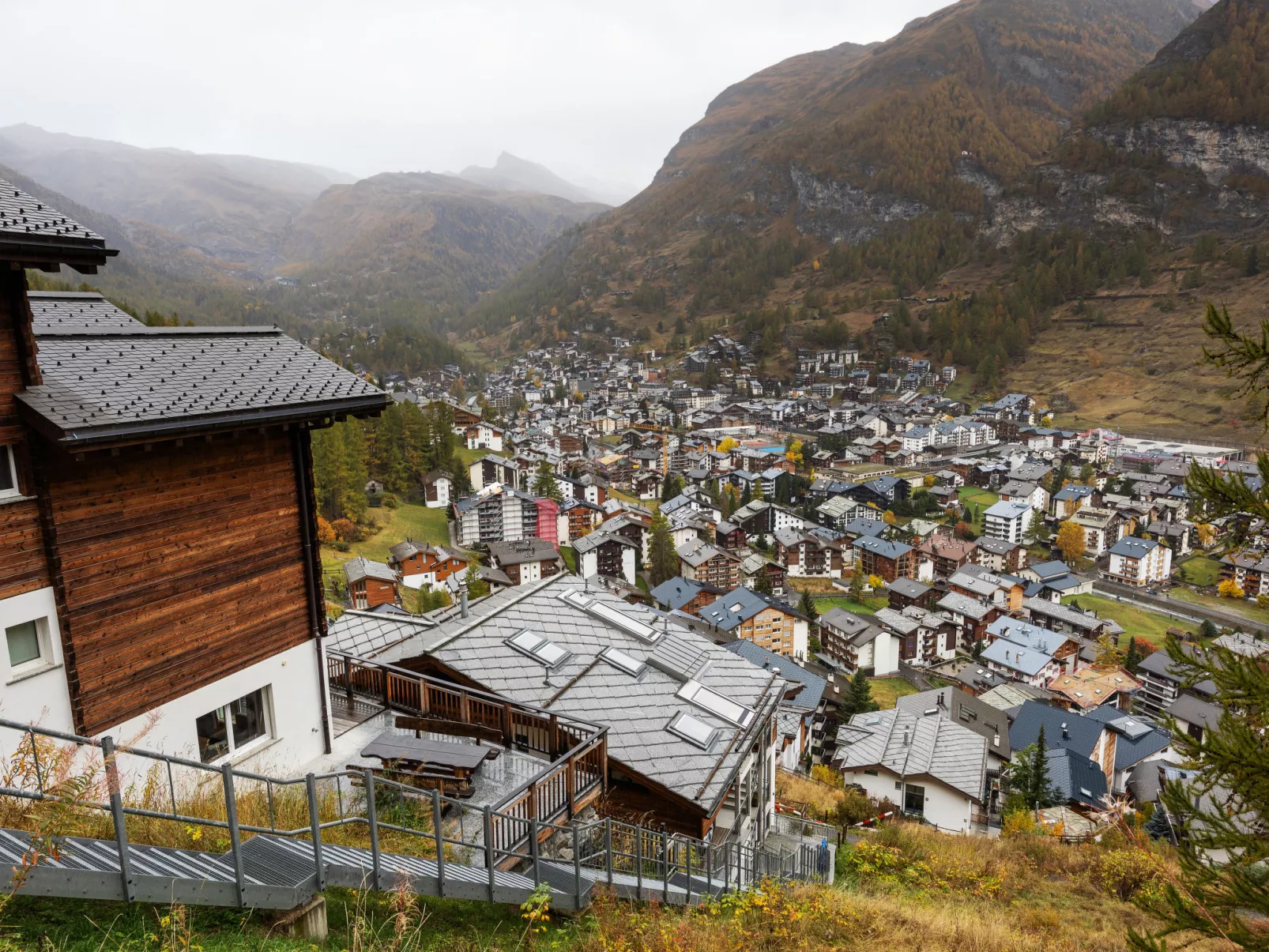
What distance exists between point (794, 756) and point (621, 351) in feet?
504

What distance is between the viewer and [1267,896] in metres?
5.93

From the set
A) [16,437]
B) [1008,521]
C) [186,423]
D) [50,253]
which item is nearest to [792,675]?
[186,423]

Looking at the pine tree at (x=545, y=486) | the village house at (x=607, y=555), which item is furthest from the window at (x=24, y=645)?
the pine tree at (x=545, y=486)

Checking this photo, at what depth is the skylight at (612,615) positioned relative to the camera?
43.3ft

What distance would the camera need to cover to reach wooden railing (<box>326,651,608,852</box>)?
7.55 m

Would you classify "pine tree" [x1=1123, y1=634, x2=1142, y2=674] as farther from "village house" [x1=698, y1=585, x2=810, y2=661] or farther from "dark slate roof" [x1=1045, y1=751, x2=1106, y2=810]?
"village house" [x1=698, y1=585, x2=810, y2=661]

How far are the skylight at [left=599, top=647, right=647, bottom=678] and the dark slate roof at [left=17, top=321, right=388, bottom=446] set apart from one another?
18.9 ft

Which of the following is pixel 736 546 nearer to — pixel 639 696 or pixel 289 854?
pixel 639 696

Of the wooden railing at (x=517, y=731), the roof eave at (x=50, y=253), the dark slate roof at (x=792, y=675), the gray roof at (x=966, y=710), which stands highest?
the roof eave at (x=50, y=253)

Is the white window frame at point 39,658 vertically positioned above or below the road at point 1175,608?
above

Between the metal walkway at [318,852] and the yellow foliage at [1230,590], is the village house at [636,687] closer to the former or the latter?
the metal walkway at [318,852]

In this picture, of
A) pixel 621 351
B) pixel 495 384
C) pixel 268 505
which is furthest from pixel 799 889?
pixel 621 351

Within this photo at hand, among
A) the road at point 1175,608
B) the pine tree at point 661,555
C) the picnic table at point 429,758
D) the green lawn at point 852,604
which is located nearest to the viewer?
the picnic table at point 429,758

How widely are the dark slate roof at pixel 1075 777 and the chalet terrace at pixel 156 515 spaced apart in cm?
3642
